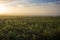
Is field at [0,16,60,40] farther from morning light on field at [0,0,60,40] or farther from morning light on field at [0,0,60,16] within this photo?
morning light on field at [0,0,60,16]

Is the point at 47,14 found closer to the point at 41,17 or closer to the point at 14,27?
the point at 41,17

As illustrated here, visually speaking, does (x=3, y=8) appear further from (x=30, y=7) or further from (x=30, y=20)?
(x=30, y=20)

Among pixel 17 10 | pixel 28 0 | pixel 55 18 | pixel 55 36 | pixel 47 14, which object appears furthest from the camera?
pixel 28 0

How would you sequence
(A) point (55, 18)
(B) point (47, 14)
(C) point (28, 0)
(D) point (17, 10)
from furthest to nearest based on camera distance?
(C) point (28, 0), (D) point (17, 10), (B) point (47, 14), (A) point (55, 18)

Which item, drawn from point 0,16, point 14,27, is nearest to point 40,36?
point 14,27

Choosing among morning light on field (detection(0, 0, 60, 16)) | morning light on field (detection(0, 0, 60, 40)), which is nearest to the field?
morning light on field (detection(0, 0, 60, 40))

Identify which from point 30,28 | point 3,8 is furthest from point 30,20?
point 3,8
